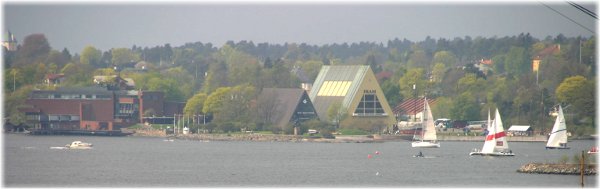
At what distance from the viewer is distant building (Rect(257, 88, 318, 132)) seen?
98.2 metres

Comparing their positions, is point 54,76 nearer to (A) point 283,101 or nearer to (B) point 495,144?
(A) point 283,101

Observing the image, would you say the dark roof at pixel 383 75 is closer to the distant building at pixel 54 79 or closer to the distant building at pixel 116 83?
the distant building at pixel 116 83

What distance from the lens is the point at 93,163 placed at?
66250 millimetres

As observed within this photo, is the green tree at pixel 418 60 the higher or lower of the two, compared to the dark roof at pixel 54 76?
higher

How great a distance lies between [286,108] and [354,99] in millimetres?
4371

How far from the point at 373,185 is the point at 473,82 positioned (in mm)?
59129

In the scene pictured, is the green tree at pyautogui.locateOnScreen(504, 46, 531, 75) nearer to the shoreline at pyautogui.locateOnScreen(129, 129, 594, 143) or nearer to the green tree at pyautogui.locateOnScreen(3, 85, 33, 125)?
the shoreline at pyautogui.locateOnScreen(129, 129, 594, 143)

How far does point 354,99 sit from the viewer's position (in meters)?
100

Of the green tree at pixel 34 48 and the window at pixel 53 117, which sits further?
Result: the green tree at pixel 34 48

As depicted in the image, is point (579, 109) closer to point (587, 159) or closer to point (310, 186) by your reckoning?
point (587, 159)

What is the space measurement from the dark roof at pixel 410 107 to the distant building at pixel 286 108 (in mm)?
8668

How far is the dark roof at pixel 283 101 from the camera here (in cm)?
9819

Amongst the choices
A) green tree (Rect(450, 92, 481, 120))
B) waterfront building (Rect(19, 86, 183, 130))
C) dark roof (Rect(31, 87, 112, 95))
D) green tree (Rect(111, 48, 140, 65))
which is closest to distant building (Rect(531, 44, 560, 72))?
green tree (Rect(450, 92, 481, 120))

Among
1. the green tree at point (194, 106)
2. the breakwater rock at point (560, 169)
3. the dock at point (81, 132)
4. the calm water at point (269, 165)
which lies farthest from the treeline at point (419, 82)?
the breakwater rock at point (560, 169)
